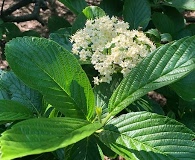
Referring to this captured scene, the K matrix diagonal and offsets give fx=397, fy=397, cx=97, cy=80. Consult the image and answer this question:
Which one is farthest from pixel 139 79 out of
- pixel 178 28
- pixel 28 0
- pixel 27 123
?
pixel 28 0

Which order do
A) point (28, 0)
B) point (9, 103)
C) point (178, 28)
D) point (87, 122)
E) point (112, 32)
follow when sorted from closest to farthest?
point (87, 122) < point (9, 103) < point (112, 32) < point (178, 28) < point (28, 0)

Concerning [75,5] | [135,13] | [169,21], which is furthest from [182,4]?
[75,5]

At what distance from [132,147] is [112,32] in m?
0.42

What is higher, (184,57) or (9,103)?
(184,57)

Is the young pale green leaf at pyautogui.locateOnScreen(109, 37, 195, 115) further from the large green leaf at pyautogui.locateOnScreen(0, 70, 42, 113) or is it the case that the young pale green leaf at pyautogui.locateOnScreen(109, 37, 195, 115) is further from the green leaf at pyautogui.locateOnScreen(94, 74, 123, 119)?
the large green leaf at pyautogui.locateOnScreen(0, 70, 42, 113)

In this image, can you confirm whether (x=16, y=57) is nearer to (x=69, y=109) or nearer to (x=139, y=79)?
(x=69, y=109)

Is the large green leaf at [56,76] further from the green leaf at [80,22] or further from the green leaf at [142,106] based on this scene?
the green leaf at [80,22]

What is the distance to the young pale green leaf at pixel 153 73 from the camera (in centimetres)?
100

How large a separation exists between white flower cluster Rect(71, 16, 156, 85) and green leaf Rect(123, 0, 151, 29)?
317 mm

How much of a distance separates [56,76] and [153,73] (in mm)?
253

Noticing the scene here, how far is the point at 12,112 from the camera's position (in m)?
1.07

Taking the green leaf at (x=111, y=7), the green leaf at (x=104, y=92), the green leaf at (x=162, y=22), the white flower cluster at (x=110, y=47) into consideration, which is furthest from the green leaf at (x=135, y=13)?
the green leaf at (x=104, y=92)

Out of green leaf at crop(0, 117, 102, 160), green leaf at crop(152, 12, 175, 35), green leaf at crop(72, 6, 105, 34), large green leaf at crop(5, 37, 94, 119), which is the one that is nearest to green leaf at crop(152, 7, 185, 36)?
green leaf at crop(152, 12, 175, 35)

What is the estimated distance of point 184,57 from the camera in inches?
41.0
